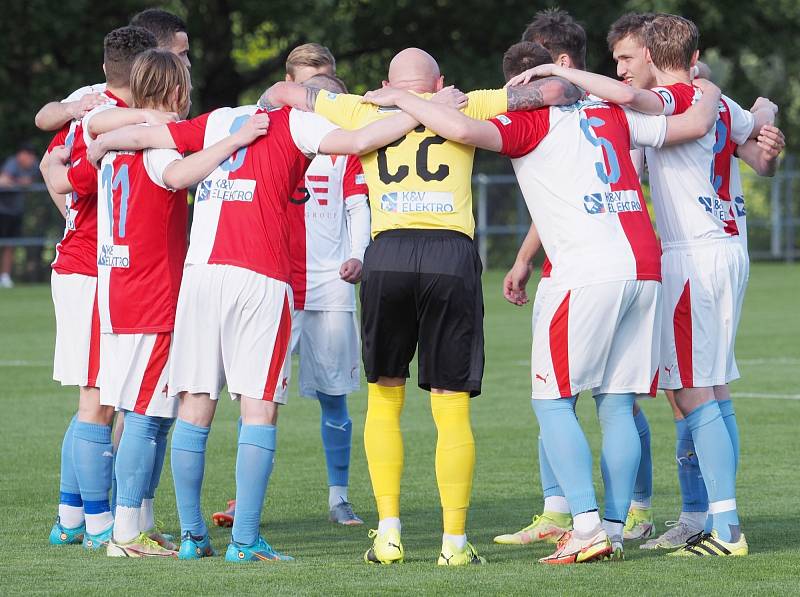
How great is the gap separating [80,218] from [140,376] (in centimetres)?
98

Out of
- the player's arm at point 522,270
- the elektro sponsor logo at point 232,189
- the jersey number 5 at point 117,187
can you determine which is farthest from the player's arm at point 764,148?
the jersey number 5 at point 117,187

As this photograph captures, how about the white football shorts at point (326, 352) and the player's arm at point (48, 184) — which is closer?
the player's arm at point (48, 184)

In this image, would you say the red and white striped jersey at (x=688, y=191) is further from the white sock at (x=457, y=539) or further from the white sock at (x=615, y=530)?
the white sock at (x=457, y=539)

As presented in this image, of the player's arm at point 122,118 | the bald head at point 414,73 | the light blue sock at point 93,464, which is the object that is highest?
the bald head at point 414,73

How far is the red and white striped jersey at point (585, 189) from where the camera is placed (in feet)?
20.5

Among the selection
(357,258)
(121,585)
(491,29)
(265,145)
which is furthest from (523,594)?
(491,29)

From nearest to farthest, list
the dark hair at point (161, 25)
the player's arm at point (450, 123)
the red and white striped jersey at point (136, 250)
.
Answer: the player's arm at point (450, 123) → the red and white striped jersey at point (136, 250) → the dark hair at point (161, 25)

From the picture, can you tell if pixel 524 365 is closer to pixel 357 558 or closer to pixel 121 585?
pixel 357 558

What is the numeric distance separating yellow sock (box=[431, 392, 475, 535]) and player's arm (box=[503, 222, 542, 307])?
92 cm

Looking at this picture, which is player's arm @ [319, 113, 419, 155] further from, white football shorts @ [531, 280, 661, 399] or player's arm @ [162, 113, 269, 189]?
white football shorts @ [531, 280, 661, 399]

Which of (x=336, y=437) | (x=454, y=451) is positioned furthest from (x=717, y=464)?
(x=336, y=437)

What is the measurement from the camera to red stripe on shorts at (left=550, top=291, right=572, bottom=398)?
20.6 ft

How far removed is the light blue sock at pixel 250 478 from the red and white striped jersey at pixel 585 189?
1410 millimetres

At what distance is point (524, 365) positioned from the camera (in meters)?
14.7
